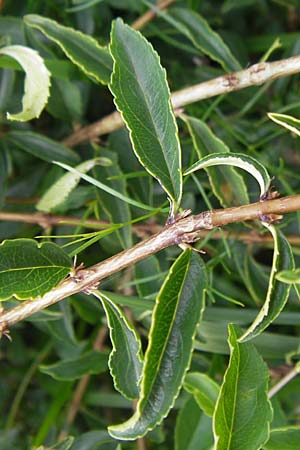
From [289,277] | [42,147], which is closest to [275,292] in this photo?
[289,277]

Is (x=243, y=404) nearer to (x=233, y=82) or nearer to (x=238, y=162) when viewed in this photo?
(x=238, y=162)

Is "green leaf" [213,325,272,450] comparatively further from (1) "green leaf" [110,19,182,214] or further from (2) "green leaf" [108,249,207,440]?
(1) "green leaf" [110,19,182,214]

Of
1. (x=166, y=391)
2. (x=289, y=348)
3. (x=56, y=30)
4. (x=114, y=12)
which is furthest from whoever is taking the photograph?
(x=114, y=12)

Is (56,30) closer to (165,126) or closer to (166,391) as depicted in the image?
(165,126)

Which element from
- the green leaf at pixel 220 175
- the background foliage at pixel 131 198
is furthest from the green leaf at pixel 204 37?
the green leaf at pixel 220 175

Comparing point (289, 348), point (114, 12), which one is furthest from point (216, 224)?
point (114, 12)

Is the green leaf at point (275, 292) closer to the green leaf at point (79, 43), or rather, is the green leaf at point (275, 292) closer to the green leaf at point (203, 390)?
the green leaf at point (203, 390)
